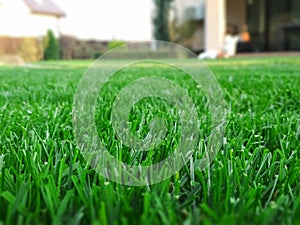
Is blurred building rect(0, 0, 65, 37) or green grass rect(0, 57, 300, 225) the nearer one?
green grass rect(0, 57, 300, 225)

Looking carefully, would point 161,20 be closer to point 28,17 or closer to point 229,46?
point 229,46

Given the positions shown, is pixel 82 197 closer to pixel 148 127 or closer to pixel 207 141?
pixel 207 141

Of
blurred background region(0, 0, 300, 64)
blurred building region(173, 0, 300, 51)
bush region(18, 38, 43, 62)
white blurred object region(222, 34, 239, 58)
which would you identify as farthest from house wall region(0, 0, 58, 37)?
white blurred object region(222, 34, 239, 58)

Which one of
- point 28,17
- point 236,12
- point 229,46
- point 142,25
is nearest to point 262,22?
point 236,12

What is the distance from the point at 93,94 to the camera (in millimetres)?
2301

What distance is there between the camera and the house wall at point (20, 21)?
21.3 metres

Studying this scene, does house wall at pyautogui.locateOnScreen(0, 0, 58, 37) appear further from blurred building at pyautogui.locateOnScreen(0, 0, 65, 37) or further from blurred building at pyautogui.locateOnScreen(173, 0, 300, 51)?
blurred building at pyautogui.locateOnScreen(173, 0, 300, 51)

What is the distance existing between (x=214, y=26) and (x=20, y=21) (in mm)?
13401

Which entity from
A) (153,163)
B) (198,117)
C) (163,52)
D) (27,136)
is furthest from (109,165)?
(163,52)

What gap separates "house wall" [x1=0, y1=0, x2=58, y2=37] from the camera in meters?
21.3

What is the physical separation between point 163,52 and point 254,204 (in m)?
11.3

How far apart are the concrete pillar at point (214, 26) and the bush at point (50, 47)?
22.5 ft

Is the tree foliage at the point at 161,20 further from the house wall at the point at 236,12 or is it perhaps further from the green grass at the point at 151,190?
the green grass at the point at 151,190

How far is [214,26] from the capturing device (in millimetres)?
13758
